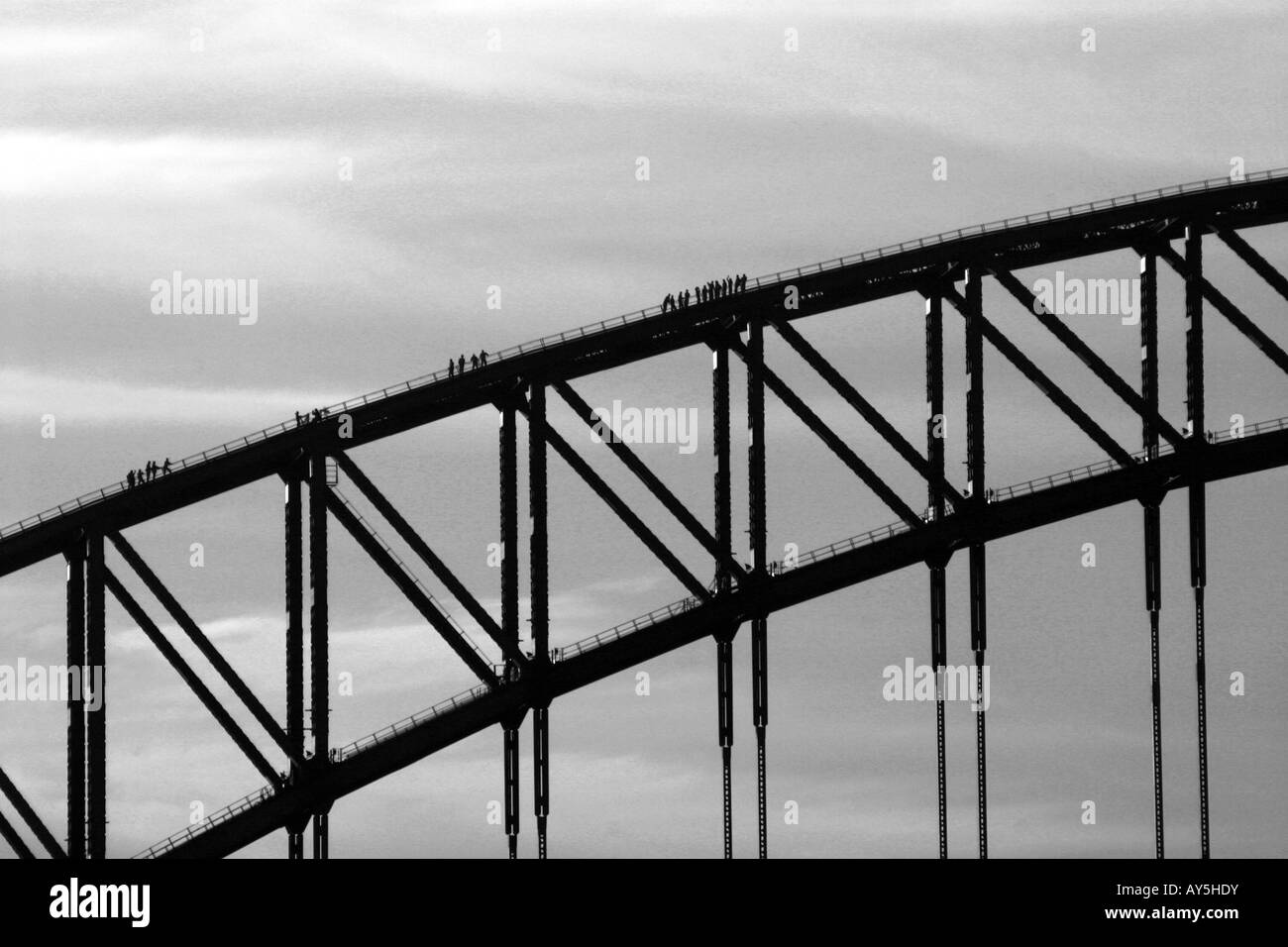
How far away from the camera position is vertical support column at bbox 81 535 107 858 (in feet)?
390

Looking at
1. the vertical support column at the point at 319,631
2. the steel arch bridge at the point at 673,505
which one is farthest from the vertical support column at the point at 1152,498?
the vertical support column at the point at 319,631

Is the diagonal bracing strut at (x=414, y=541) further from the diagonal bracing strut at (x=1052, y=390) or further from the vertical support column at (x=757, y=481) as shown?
the diagonal bracing strut at (x=1052, y=390)

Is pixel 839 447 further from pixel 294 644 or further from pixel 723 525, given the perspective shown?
pixel 294 644

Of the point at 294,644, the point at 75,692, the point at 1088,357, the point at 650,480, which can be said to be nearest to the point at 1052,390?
the point at 1088,357

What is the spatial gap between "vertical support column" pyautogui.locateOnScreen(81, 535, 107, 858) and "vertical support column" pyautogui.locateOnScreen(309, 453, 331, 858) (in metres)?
7.89

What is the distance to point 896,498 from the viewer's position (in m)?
120

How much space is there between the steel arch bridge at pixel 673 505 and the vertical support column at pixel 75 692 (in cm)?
8

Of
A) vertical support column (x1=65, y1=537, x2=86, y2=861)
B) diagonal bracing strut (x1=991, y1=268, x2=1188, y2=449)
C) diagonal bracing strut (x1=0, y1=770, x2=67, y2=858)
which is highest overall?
diagonal bracing strut (x1=991, y1=268, x2=1188, y2=449)

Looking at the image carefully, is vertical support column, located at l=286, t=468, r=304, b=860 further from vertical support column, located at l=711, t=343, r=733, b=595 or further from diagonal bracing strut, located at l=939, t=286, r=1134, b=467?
diagonal bracing strut, located at l=939, t=286, r=1134, b=467

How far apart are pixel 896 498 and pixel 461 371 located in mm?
17326

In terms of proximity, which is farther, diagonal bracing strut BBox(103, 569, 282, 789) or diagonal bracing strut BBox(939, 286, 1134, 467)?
diagonal bracing strut BBox(939, 286, 1134, 467)

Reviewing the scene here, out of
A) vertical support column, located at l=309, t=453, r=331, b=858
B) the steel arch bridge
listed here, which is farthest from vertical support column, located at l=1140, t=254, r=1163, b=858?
vertical support column, located at l=309, t=453, r=331, b=858

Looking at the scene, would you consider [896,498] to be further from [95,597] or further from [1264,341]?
[95,597]

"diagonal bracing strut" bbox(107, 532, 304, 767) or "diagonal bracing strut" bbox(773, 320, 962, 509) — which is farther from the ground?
"diagonal bracing strut" bbox(773, 320, 962, 509)
